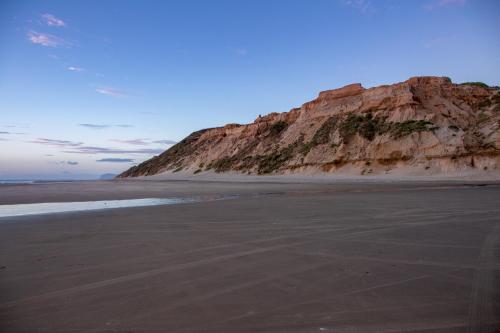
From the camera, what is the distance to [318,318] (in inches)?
109

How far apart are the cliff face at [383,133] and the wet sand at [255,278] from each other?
26932 mm

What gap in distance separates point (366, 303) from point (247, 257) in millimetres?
1908

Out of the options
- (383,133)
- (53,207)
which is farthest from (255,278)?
(383,133)

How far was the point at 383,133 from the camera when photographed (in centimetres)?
3672

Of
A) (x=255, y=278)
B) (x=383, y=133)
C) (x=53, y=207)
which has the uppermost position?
(x=383, y=133)

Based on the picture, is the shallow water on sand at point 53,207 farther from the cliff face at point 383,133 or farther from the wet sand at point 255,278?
the cliff face at point 383,133

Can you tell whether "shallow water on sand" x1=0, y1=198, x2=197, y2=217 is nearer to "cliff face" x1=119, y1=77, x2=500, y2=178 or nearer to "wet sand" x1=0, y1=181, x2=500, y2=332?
"wet sand" x1=0, y1=181, x2=500, y2=332

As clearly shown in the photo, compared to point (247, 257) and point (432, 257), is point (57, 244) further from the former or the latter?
point (432, 257)

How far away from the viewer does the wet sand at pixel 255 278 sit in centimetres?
275

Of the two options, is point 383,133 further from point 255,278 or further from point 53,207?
point 255,278

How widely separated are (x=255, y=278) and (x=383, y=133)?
36.0 m

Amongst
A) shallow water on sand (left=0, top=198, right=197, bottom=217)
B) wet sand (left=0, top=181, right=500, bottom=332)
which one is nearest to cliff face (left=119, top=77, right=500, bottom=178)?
shallow water on sand (left=0, top=198, right=197, bottom=217)

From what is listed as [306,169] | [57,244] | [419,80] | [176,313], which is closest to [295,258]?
[176,313]

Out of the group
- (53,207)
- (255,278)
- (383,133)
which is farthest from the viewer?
(383,133)
